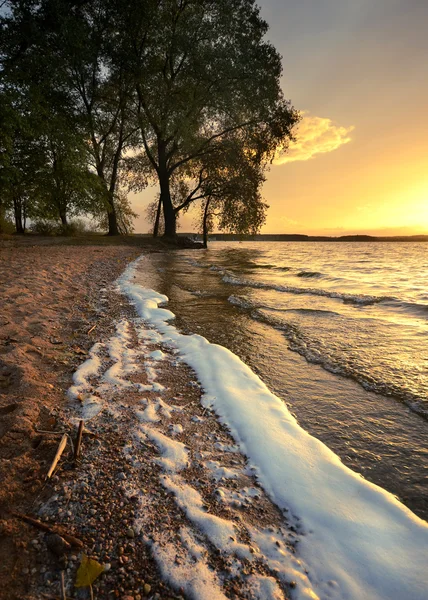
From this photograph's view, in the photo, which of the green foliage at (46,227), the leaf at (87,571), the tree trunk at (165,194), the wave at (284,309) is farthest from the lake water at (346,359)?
the green foliage at (46,227)

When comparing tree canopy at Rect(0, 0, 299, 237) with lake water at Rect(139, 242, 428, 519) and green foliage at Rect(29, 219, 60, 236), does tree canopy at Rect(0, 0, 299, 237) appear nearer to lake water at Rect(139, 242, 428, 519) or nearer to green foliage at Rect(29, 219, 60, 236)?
green foliage at Rect(29, 219, 60, 236)

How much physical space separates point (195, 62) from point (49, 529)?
2552 cm

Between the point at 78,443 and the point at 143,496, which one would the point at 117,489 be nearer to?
the point at 143,496

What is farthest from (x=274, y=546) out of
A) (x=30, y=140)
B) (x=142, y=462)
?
(x=30, y=140)

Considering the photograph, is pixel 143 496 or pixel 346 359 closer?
pixel 143 496

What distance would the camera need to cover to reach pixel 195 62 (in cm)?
2086

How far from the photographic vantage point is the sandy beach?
1404 mm

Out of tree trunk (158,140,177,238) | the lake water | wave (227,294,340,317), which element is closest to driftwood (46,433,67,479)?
the lake water

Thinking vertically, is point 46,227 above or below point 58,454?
above

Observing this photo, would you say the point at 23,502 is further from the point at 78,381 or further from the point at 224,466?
the point at 78,381

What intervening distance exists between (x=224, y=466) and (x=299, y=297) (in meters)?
6.60

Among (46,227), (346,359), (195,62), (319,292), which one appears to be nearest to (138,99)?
(195,62)

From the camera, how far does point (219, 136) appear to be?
26016 millimetres

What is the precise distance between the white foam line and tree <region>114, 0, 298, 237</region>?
21556mm
